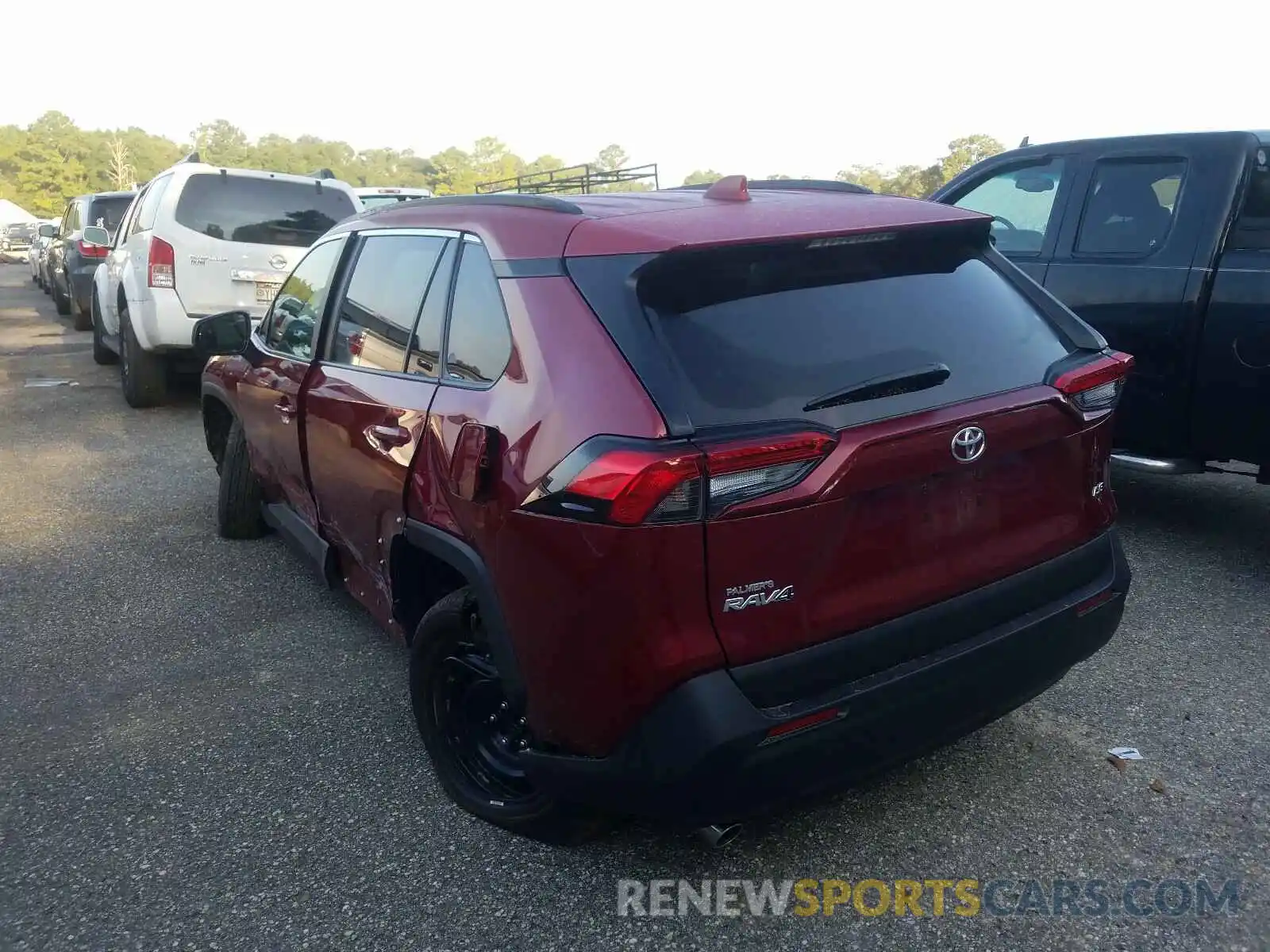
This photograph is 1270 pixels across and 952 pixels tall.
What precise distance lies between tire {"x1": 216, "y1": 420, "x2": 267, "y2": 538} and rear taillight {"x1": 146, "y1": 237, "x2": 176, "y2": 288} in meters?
3.56

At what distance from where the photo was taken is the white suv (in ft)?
26.9

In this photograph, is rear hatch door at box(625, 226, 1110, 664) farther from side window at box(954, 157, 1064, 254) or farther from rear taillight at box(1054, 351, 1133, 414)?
side window at box(954, 157, 1064, 254)

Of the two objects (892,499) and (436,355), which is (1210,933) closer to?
(892,499)

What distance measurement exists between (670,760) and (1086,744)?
1.72 m

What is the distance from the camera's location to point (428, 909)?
2.59 meters

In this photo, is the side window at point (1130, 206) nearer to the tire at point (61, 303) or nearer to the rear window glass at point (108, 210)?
the rear window glass at point (108, 210)

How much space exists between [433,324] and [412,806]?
1414 mm

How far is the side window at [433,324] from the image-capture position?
2.94 m

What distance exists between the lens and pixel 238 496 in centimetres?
521

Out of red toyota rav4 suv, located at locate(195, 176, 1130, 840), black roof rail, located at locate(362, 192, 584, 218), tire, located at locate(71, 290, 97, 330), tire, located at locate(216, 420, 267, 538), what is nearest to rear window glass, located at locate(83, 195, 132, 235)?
tire, located at locate(71, 290, 97, 330)

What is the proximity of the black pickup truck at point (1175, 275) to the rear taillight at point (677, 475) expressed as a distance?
A: 3052mm

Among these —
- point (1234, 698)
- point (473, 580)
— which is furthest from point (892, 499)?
point (1234, 698)

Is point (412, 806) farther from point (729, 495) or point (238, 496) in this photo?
point (238, 496)

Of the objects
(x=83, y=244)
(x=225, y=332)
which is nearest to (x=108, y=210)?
(x=83, y=244)
